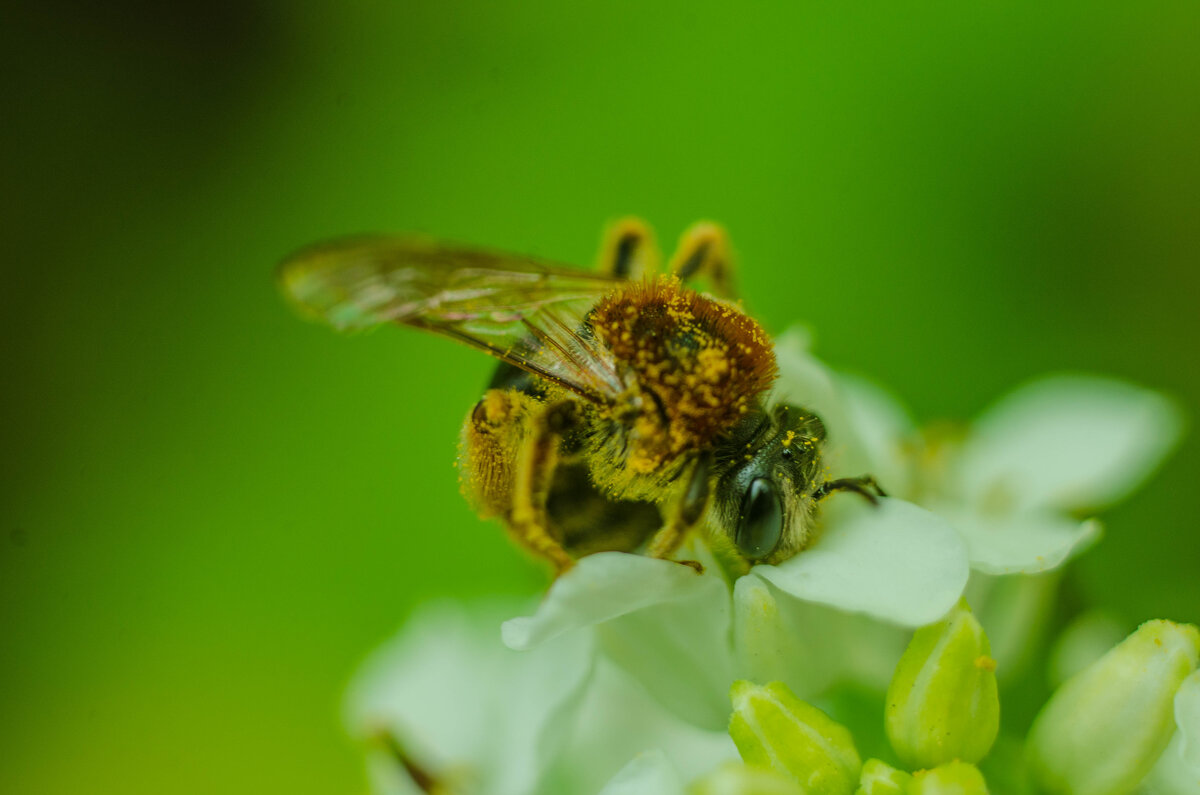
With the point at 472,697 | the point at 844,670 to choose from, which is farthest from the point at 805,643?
the point at 472,697

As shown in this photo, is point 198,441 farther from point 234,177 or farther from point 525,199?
point 525,199

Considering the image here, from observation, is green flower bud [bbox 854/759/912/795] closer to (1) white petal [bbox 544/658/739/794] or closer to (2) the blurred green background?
(1) white petal [bbox 544/658/739/794]

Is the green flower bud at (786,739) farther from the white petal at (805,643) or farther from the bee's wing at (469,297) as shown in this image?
the bee's wing at (469,297)

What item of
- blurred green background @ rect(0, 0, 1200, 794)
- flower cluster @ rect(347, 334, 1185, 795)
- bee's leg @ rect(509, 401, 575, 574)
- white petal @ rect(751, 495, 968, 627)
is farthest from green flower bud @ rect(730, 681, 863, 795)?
blurred green background @ rect(0, 0, 1200, 794)

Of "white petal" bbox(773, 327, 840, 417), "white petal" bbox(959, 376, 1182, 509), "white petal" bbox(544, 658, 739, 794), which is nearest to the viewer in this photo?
"white petal" bbox(773, 327, 840, 417)

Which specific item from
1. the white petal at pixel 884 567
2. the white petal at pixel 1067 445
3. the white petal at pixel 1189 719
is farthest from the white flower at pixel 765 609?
the white petal at pixel 1067 445

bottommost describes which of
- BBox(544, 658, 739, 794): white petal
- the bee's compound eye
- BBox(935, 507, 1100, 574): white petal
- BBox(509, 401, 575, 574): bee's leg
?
BBox(544, 658, 739, 794): white petal
